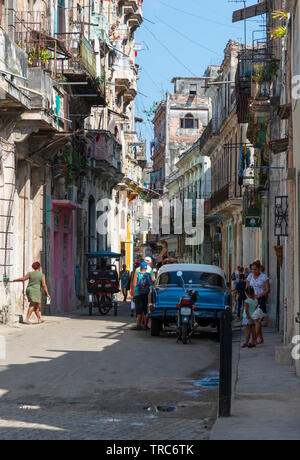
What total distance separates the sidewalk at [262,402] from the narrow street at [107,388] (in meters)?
0.29

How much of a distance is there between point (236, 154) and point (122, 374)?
108ft

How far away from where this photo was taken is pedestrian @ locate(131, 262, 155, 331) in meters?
20.8

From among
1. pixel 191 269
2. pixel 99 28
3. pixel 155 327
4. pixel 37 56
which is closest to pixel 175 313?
pixel 155 327

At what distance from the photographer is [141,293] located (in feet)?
68.7

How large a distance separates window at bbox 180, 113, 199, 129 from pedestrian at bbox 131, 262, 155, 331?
222 feet

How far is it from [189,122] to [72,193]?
5724 cm

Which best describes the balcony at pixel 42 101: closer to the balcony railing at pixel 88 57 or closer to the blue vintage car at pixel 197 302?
the balcony railing at pixel 88 57

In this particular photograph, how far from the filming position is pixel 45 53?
24.2 metres

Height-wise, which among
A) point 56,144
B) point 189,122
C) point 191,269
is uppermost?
point 189,122

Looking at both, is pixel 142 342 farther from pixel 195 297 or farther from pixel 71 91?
pixel 71 91

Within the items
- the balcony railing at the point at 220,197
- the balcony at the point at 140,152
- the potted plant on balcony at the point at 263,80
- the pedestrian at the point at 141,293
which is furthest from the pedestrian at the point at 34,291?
the balcony at the point at 140,152

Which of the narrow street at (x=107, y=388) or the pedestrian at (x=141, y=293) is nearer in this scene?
the narrow street at (x=107, y=388)

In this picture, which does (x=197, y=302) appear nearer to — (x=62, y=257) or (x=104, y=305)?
(x=104, y=305)

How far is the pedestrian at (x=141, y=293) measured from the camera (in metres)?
20.8
